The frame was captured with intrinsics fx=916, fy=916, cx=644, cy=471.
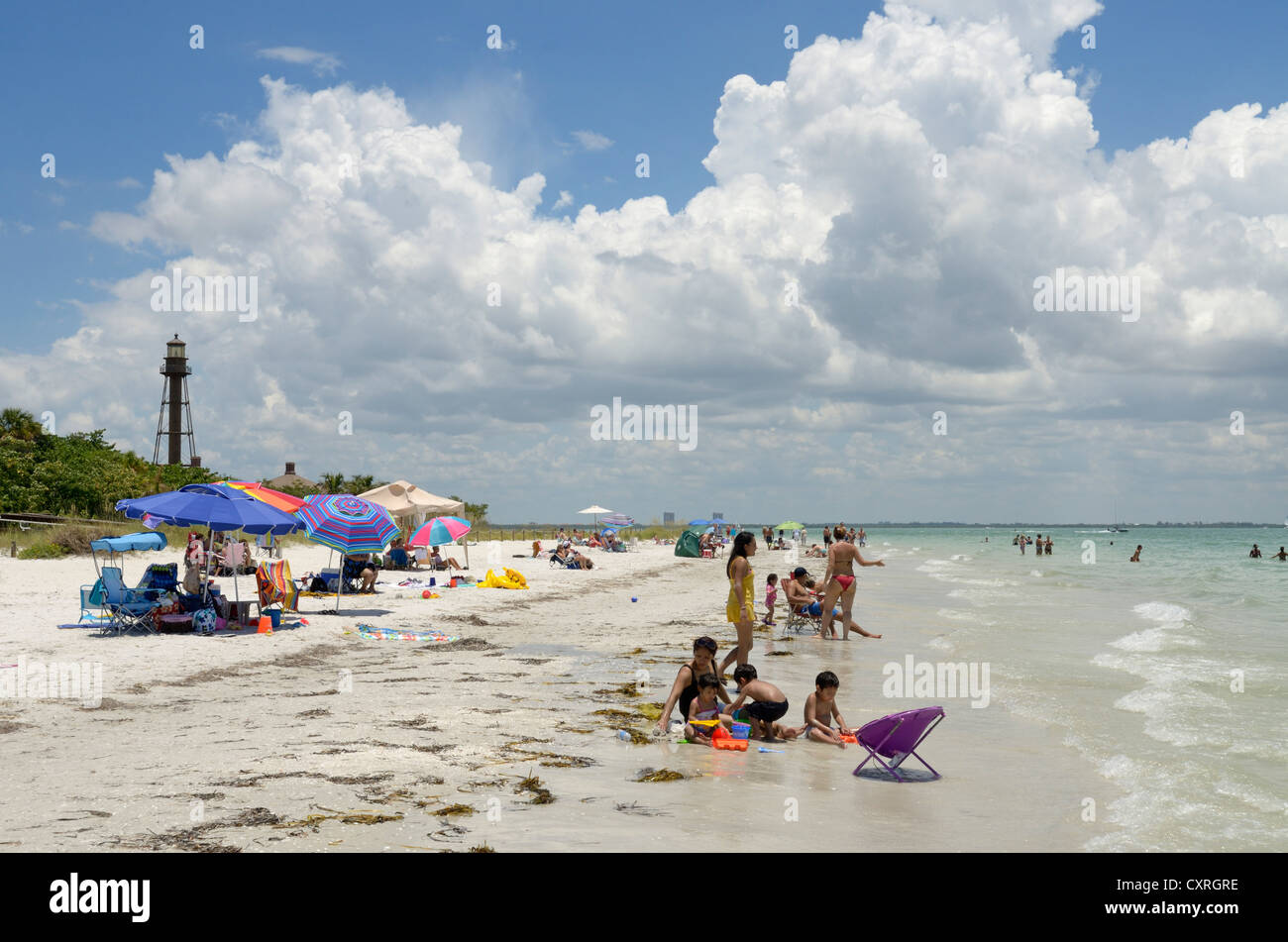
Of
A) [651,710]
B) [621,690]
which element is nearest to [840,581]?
[621,690]

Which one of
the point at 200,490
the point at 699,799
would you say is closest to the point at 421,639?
the point at 200,490

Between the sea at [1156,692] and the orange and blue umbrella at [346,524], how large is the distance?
10539 mm

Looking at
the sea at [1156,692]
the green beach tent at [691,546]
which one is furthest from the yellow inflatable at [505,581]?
the green beach tent at [691,546]

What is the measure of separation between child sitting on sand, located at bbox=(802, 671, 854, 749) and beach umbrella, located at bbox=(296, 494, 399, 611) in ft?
35.1

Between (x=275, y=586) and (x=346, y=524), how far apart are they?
5.37 feet

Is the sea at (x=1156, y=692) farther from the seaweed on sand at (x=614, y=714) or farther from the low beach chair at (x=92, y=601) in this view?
the low beach chair at (x=92, y=601)

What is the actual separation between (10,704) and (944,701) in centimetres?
1018

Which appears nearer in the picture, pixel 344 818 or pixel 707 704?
pixel 344 818

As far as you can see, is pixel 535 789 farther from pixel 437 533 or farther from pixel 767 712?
pixel 437 533

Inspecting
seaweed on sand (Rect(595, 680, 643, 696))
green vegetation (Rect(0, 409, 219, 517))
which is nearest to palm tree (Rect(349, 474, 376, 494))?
green vegetation (Rect(0, 409, 219, 517))

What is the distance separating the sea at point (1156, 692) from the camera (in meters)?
6.70

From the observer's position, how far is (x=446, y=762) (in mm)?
7254

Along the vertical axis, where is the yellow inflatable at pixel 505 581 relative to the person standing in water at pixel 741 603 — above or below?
below
